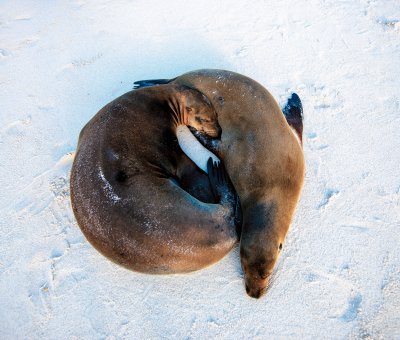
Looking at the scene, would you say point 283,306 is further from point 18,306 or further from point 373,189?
point 18,306

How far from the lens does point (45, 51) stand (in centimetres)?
539

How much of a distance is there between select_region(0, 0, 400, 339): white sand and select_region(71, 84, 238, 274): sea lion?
0.38 meters

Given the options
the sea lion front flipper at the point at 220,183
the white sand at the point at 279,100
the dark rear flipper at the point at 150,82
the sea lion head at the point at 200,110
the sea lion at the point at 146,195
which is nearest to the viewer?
the sea lion at the point at 146,195

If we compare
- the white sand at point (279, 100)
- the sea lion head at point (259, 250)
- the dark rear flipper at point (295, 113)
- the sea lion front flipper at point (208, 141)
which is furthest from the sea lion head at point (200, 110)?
the sea lion head at point (259, 250)

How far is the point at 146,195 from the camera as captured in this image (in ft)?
10.5

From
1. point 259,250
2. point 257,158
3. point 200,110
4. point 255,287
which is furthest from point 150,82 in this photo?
point 255,287

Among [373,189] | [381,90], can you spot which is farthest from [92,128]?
[381,90]

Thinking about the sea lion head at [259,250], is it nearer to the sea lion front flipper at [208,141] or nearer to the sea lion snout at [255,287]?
the sea lion snout at [255,287]

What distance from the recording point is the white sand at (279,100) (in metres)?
3.16

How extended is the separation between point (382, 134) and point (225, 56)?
89.6 inches

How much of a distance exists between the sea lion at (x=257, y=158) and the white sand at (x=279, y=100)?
0.27 meters

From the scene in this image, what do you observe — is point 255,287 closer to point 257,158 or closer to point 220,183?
point 220,183

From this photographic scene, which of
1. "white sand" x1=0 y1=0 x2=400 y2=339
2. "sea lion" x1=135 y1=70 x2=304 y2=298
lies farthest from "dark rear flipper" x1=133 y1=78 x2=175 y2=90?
"white sand" x1=0 y1=0 x2=400 y2=339

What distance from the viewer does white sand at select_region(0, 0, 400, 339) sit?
10.4 feet
